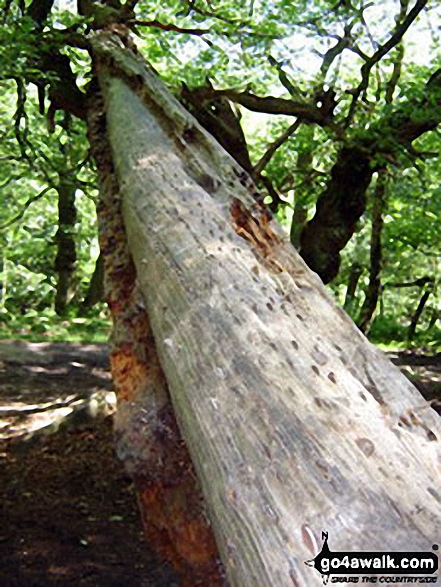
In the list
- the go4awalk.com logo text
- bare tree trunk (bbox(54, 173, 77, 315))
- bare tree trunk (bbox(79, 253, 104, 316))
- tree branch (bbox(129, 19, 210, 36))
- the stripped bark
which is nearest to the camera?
the go4awalk.com logo text

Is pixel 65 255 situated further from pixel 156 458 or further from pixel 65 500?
pixel 156 458

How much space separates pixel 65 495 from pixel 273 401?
3.88 m

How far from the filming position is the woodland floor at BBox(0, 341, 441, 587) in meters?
3.89

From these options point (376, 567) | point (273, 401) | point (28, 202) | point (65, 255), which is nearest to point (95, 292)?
point (65, 255)

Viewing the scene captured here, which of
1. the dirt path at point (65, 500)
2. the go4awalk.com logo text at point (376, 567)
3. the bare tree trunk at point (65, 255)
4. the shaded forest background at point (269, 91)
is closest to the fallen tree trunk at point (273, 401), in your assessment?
the go4awalk.com logo text at point (376, 567)

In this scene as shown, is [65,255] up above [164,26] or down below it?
below

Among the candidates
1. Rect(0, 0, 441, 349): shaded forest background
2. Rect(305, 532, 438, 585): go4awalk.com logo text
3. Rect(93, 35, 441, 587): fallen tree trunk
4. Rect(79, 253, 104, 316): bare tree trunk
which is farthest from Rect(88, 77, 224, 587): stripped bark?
Rect(79, 253, 104, 316): bare tree trunk

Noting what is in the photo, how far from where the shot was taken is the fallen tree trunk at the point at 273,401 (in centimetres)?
126

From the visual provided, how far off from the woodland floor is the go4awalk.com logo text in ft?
9.70

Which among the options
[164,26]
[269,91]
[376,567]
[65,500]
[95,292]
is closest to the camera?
[376,567]

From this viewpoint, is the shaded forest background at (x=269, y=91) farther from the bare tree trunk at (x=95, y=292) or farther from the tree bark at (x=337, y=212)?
the bare tree trunk at (x=95, y=292)

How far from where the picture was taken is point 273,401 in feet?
5.30

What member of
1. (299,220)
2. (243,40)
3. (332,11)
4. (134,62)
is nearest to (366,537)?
(134,62)

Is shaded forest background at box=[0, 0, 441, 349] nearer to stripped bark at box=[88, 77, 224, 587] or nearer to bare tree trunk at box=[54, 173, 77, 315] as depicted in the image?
stripped bark at box=[88, 77, 224, 587]
